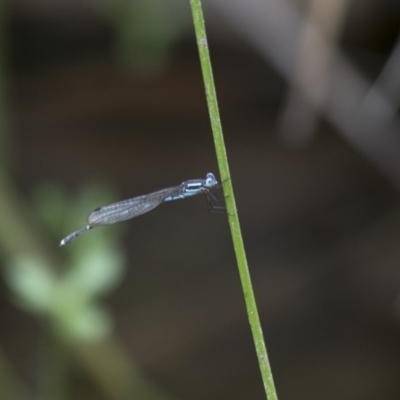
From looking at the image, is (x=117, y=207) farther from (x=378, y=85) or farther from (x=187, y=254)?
(x=187, y=254)

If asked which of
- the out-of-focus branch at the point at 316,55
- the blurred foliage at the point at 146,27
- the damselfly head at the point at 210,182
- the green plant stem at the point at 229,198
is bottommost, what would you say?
the green plant stem at the point at 229,198

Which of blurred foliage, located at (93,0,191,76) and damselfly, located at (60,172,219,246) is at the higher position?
blurred foliage, located at (93,0,191,76)

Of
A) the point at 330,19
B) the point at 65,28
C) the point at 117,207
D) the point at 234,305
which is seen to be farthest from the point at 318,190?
the point at 117,207

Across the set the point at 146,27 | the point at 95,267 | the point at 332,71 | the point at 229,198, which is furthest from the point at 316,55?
the point at 229,198

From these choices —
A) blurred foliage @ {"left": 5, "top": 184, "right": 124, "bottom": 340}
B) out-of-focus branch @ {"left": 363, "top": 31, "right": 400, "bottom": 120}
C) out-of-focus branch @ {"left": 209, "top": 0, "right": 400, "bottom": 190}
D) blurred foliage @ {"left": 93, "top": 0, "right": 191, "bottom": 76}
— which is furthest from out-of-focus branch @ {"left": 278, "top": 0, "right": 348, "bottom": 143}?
blurred foliage @ {"left": 5, "top": 184, "right": 124, "bottom": 340}

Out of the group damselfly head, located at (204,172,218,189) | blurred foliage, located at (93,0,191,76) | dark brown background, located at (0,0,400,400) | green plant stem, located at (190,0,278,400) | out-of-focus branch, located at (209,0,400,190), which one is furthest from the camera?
dark brown background, located at (0,0,400,400)

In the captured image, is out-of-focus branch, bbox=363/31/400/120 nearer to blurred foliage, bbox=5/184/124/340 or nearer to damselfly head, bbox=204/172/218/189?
blurred foliage, bbox=5/184/124/340

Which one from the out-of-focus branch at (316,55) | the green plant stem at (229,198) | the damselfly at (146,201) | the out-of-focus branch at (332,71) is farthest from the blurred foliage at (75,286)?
the green plant stem at (229,198)

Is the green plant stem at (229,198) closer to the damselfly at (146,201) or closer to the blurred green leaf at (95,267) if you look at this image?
the damselfly at (146,201)
